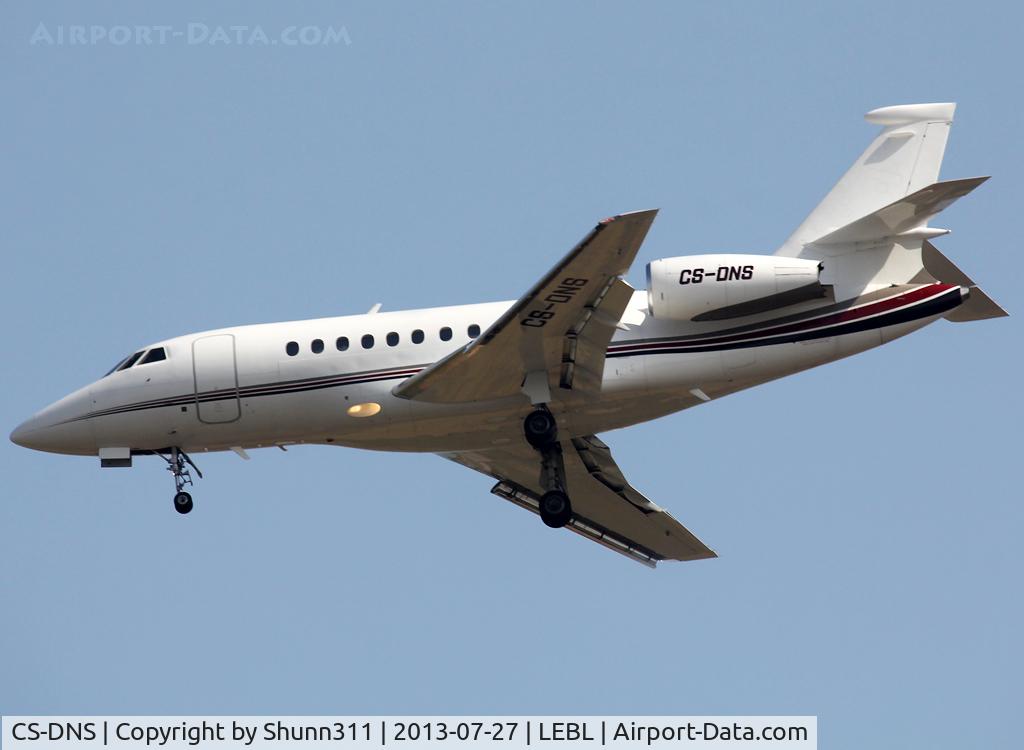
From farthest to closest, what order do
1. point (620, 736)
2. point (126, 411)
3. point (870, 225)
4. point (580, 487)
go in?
point (580, 487) < point (126, 411) < point (870, 225) < point (620, 736)

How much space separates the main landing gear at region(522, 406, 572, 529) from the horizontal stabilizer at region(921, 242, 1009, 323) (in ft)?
20.3

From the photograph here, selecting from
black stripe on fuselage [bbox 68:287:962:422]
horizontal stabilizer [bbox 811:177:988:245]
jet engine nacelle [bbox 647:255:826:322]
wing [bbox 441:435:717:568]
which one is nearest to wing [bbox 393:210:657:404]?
black stripe on fuselage [bbox 68:287:962:422]

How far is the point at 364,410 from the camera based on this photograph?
93.1 feet

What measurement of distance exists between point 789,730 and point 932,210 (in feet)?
25.7

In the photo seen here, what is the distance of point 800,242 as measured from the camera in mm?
28734

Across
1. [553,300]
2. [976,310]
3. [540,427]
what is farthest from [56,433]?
[976,310]

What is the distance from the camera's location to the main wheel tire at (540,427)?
28078mm

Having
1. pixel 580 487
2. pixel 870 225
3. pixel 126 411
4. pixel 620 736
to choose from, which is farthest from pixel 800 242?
pixel 126 411

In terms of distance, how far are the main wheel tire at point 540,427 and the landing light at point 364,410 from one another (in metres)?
2.31

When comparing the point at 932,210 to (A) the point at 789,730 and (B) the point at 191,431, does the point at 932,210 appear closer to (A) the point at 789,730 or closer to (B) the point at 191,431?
(A) the point at 789,730

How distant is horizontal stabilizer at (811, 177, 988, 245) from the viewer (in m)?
26.7

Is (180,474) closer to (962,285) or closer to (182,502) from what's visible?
(182,502)

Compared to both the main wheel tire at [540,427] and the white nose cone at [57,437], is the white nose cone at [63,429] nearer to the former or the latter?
the white nose cone at [57,437]

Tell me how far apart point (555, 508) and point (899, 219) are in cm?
683
